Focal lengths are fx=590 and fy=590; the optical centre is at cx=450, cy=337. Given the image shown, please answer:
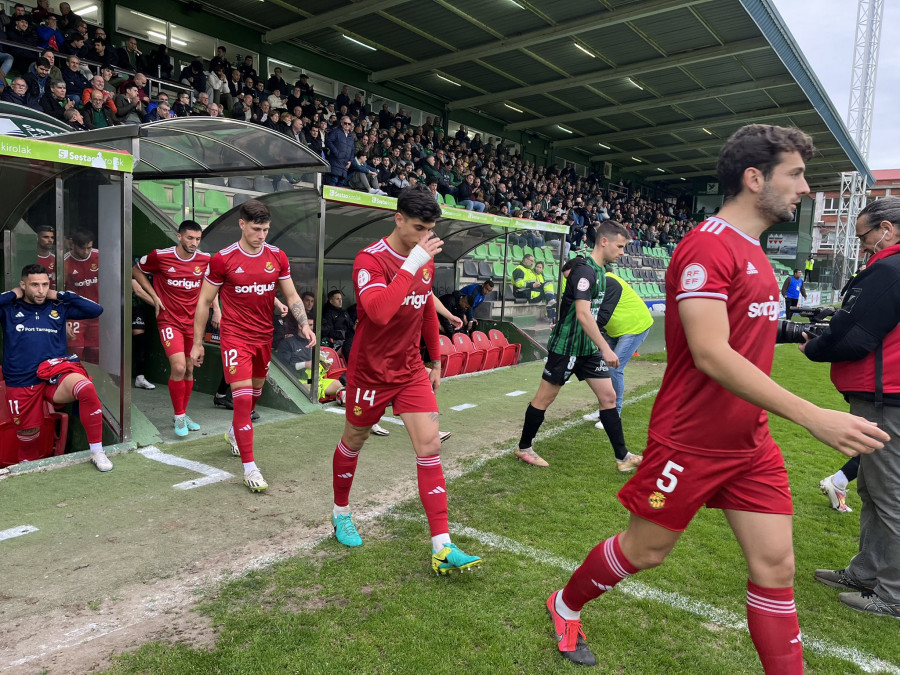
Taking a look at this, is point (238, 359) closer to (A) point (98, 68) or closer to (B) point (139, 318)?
(B) point (139, 318)

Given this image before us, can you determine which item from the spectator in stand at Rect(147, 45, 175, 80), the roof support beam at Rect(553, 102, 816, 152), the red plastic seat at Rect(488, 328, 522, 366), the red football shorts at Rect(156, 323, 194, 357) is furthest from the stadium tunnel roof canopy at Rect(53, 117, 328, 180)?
the roof support beam at Rect(553, 102, 816, 152)

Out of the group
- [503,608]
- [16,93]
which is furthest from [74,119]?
[503,608]

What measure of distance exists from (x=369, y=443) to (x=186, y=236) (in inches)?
109

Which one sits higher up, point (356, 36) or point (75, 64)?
point (356, 36)

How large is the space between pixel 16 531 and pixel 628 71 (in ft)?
65.7

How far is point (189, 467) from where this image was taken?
475 cm

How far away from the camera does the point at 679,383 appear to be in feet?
6.80

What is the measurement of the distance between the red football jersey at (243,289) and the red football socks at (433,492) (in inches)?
84.5

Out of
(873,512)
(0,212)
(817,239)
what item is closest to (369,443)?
(873,512)

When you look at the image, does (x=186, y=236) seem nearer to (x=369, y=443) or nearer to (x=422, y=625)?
(x=369, y=443)

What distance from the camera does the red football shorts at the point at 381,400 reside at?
3.23 meters

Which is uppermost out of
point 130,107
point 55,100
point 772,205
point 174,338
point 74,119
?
point 130,107

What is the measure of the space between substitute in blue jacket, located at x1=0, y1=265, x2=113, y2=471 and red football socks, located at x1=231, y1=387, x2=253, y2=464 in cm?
114

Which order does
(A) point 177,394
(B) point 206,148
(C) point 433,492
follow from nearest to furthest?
(C) point 433,492 < (A) point 177,394 < (B) point 206,148
